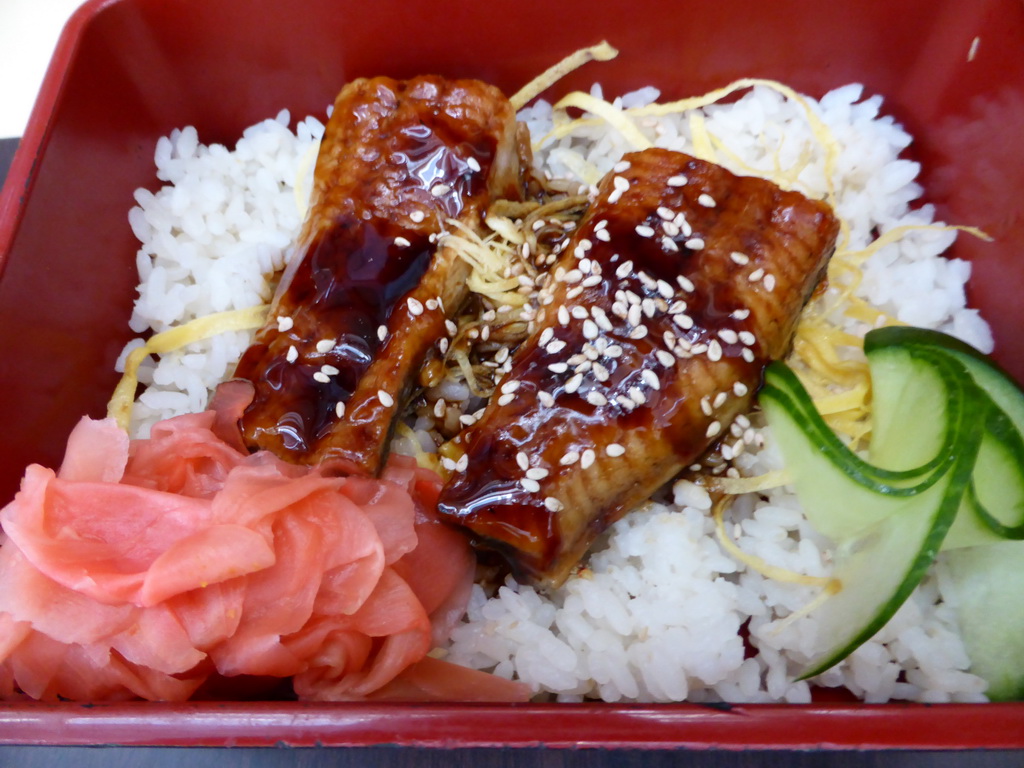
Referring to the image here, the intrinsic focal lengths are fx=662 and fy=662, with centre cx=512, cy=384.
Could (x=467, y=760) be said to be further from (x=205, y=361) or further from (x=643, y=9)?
(x=643, y=9)

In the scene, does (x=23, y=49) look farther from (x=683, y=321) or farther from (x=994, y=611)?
(x=994, y=611)

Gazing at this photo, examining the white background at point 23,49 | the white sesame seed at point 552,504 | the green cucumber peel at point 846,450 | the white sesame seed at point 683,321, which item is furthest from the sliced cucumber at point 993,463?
the white background at point 23,49

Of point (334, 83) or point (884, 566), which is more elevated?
point (334, 83)

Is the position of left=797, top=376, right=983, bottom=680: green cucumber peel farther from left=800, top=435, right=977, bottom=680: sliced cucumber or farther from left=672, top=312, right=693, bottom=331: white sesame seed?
left=672, top=312, right=693, bottom=331: white sesame seed

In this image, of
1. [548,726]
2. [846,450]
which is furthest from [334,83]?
[548,726]

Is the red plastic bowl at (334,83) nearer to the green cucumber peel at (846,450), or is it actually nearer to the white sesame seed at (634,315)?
the green cucumber peel at (846,450)

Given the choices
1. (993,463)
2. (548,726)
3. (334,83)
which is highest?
(334,83)

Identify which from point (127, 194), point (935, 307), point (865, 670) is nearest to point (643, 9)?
point (935, 307)
